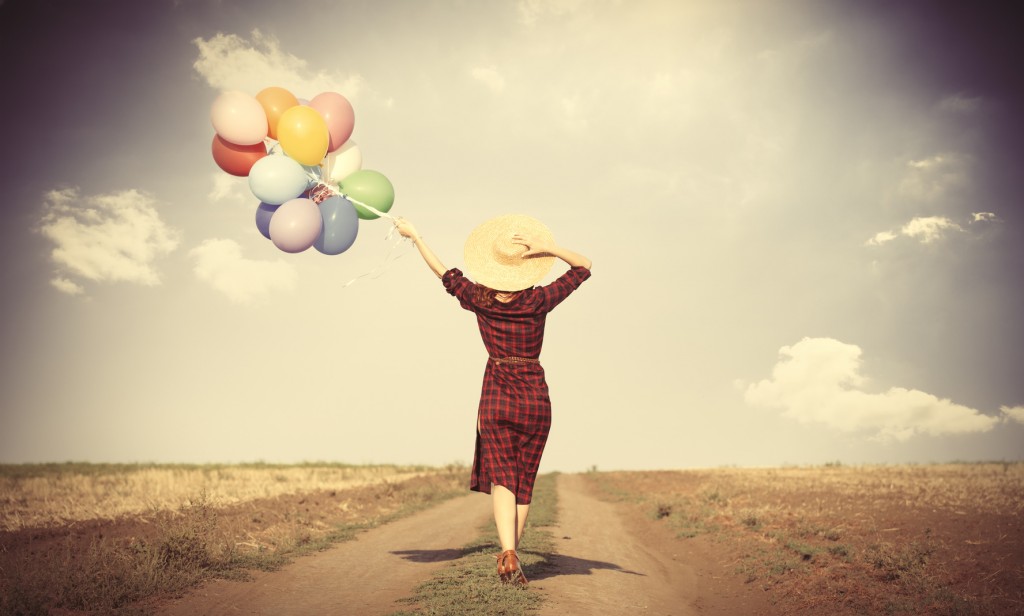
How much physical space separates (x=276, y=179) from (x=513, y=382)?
406cm

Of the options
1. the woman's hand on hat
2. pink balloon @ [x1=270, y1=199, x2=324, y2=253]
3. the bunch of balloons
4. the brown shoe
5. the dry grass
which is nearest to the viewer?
the brown shoe

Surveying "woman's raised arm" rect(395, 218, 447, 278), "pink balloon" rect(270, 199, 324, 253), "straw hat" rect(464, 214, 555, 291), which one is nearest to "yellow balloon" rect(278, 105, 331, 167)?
"pink balloon" rect(270, 199, 324, 253)

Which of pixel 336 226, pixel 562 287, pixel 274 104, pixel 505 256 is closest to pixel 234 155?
pixel 274 104

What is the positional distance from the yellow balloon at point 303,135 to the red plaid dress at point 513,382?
120 inches

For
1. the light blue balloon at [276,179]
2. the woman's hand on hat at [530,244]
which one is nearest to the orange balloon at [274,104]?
the light blue balloon at [276,179]

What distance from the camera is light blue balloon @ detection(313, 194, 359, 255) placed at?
8609 mm

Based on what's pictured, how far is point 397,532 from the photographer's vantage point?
12727 millimetres

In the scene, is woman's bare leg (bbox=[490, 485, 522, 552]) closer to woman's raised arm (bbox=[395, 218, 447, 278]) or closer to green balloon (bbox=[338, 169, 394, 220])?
woman's raised arm (bbox=[395, 218, 447, 278])

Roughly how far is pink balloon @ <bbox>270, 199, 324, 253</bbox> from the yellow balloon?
707 mm

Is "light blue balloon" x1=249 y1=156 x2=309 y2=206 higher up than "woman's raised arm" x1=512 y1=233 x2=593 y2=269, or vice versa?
"light blue balloon" x1=249 y1=156 x2=309 y2=206

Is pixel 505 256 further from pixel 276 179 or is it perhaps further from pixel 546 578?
pixel 546 578

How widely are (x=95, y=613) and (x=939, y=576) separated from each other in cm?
929

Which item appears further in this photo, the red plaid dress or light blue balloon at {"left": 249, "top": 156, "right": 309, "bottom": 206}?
light blue balloon at {"left": 249, "top": 156, "right": 309, "bottom": 206}

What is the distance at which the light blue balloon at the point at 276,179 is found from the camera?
8.42 meters
